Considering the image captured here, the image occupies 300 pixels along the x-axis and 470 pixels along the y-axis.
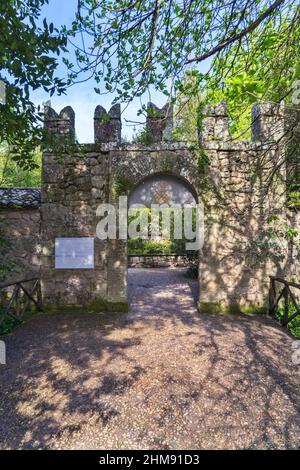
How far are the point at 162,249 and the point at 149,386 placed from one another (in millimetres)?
11267

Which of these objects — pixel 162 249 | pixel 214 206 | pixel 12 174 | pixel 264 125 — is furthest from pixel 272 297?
pixel 12 174

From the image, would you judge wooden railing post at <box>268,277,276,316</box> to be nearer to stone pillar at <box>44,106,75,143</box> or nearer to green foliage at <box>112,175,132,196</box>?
green foliage at <box>112,175,132,196</box>

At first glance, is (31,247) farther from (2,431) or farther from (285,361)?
(285,361)

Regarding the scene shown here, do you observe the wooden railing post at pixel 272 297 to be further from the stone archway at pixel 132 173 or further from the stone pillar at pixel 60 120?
the stone pillar at pixel 60 120

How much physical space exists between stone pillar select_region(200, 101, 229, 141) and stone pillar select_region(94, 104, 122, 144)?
1.72 meters

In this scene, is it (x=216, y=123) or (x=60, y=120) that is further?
(x=60, y=120)

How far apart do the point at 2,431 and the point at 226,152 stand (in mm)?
5428

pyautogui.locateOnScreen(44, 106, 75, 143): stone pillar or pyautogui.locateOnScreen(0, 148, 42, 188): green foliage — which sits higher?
pyautogui.locateOnScreen(0, 148, 42, 188): green foliage

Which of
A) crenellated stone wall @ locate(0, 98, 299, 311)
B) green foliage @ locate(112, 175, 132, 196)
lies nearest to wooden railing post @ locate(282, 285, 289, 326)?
crenellated stone wall @ locate(0, 98, 299, 311)

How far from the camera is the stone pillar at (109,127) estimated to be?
17.7 feet

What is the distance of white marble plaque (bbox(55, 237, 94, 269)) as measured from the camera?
18.1 ft

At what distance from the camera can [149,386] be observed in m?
2.91

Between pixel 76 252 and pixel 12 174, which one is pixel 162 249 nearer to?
pixel 76 252
